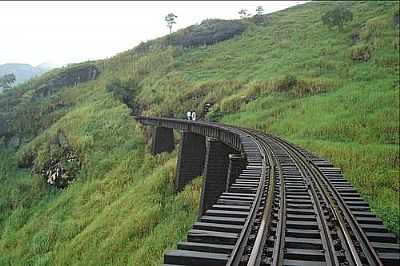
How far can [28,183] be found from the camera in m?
36.7

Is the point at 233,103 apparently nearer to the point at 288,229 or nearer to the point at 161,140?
the point at 161,140

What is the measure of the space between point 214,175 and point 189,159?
7.04m

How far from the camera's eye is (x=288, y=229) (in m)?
6.42

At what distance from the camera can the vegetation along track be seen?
5.10m

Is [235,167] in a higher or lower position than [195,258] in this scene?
higher

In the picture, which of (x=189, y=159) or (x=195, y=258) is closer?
(x=195, y=258)

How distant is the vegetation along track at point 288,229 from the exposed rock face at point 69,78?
5901 cm

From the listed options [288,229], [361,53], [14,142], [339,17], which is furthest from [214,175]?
[339,17]

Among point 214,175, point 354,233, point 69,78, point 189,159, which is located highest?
point 69,78

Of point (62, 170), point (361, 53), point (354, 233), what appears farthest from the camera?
point (361, 53)

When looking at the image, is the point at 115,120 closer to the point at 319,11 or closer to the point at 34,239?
the point at 34,239

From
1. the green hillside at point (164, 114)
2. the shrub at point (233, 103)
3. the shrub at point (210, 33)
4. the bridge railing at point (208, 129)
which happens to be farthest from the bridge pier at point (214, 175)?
the shrub at point (210, 33)

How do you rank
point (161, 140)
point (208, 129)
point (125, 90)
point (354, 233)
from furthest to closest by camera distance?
point (125, 90) < point (161, 140) < point (208, 129) < point (354, 233)

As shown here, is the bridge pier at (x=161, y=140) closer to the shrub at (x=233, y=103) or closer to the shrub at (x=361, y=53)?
the shrub at (x=233, y=103)
